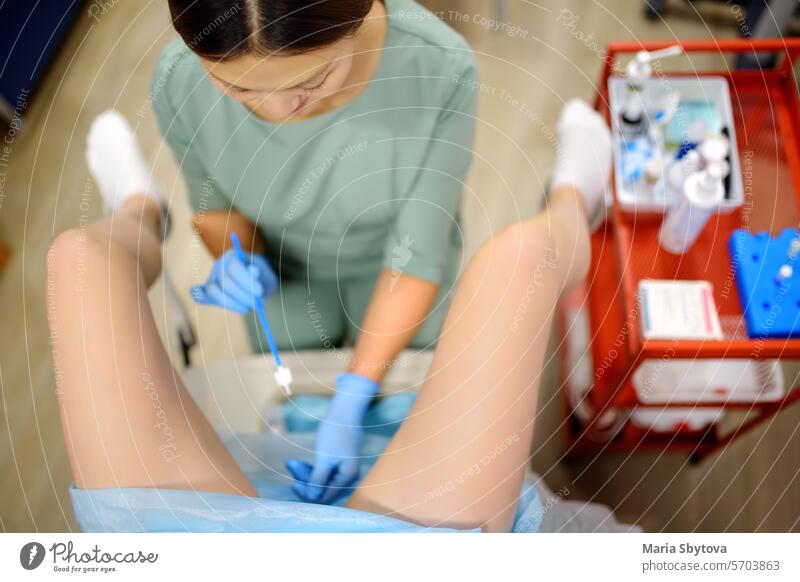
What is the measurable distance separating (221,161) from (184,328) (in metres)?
0.32

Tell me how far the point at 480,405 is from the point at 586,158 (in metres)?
0.51

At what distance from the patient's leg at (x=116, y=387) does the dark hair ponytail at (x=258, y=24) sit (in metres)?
0.23

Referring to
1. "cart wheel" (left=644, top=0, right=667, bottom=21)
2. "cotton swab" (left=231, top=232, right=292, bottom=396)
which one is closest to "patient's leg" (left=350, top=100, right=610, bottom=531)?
"cotton swab" (left=231, top=232, right=292, bottom=396)

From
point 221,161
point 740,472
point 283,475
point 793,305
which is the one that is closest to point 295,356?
point 283,475

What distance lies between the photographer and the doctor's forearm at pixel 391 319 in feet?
2.54

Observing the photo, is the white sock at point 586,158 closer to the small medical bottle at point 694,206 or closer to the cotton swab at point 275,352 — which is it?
the small medical bottle at point 694,206

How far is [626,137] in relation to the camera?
94 centimetres

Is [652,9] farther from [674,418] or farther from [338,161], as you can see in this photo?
[338,161]

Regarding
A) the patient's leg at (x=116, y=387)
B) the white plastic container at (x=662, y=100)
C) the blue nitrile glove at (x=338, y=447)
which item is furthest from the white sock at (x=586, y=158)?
the patient's leg at (x=116, y=387)

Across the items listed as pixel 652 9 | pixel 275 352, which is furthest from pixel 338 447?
pixel 652 9

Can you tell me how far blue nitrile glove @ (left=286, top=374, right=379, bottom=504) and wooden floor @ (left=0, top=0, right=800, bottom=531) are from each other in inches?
17.5

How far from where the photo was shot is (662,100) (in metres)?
0.93

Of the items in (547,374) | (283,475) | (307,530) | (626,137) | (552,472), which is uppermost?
(626,137)
